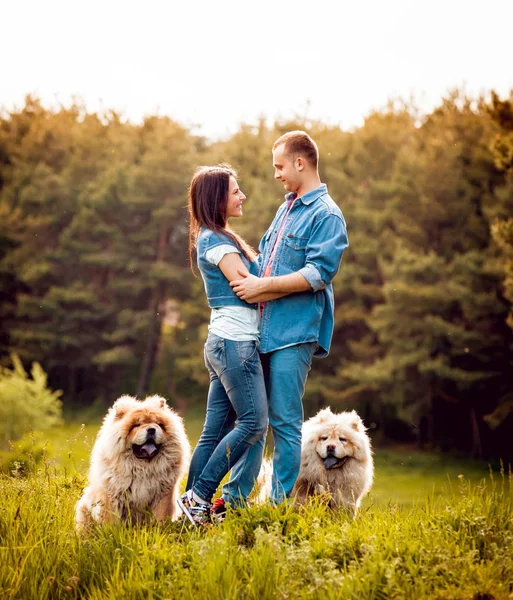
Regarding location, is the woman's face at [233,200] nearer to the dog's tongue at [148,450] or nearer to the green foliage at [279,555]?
the dog's tongue at [148,450]

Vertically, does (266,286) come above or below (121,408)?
above

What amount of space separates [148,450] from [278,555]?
1255 millimetres

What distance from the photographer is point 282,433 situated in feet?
14.6

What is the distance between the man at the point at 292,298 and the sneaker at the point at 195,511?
190 mm

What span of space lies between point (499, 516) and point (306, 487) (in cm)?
144

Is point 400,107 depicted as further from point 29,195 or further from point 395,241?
point 29,195

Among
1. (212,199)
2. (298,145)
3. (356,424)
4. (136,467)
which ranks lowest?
(136,467)

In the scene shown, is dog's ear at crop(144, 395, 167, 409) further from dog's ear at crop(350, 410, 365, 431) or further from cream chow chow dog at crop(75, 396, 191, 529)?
dog's ear at crop(350, 410, 365, 431)

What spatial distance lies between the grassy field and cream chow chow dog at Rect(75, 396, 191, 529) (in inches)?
7.9

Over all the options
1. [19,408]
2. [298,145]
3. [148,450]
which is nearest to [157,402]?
[148,450]

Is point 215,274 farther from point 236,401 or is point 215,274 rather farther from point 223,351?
point 236,401

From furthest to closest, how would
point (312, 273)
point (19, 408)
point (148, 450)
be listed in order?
point (19, 408)
point (148, 450)
point (312, 273)

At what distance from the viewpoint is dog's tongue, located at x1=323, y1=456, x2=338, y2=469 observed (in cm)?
511

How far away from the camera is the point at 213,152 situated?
26531mm
